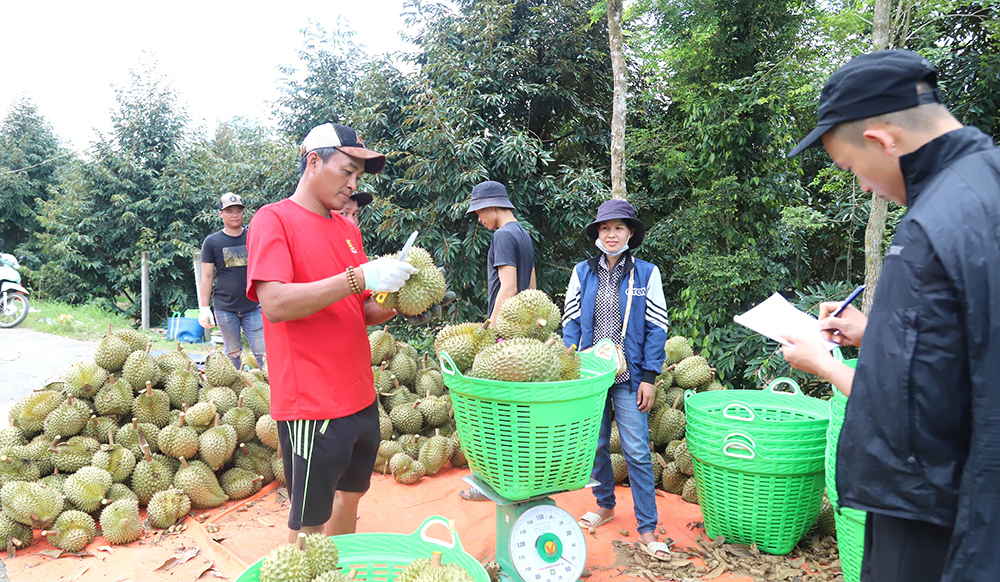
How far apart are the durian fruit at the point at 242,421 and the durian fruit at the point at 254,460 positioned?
73mm

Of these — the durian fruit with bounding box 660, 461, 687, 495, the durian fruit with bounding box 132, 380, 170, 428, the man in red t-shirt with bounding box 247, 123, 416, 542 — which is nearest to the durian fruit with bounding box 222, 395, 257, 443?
the durian fruit with bounding box 132, 380, 170, 428

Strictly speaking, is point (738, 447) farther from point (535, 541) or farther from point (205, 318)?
point (205, 318)

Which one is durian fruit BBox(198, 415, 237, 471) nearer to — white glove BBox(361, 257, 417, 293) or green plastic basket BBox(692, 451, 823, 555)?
white glove BBox(361, 257, 417, 293)


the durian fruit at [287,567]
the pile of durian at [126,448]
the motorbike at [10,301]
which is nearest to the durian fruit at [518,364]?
the durian fruit at [287,567]

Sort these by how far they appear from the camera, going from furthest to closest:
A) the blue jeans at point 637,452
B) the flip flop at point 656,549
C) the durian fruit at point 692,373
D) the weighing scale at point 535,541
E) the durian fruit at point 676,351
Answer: the durian fruit at point 676,351 < the durian fruit at point 692,373 < the blue jeans at point 637,452 < the flip flop at point 656,549 < the weighing scale at point 535,541

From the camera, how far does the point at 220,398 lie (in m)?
4.10

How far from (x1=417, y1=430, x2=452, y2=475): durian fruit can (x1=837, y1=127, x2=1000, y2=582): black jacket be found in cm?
343

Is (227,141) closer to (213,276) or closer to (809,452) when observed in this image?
(213,276)

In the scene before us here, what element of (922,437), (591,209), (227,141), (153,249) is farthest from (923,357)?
(227,141)

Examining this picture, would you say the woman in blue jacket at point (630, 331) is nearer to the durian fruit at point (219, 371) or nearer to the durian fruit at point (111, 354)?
the durian fruit at point (219, 371)

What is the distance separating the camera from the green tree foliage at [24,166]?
16734 mm

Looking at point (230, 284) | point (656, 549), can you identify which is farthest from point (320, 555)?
point (230, 284)

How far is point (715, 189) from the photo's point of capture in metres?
6.54

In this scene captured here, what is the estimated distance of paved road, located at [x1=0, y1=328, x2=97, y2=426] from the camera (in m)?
6.95
